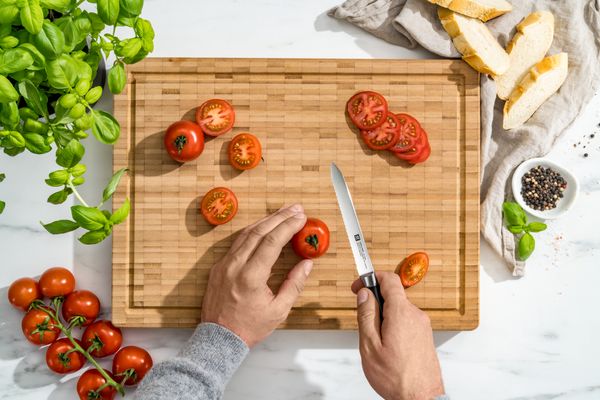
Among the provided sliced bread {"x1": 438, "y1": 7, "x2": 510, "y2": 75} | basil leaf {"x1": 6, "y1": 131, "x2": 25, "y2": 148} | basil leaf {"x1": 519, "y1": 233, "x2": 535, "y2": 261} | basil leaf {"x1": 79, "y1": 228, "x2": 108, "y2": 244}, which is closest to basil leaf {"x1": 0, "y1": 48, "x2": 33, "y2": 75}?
basil leaf {"x1": 6, "y1": 131, "x2": 25, "y2": 148}

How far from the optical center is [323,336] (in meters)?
1.87

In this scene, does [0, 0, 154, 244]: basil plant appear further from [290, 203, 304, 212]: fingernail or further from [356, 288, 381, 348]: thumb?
[356, 288, 381, 348]: thumb

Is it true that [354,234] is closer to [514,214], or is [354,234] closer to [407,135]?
[407,135]

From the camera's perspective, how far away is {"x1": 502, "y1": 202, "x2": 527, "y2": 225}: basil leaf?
1782 mm

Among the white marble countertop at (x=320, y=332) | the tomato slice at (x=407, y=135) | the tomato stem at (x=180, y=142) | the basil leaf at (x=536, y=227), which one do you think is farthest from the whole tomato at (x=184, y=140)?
the basil leaf at (x=536, y=227)

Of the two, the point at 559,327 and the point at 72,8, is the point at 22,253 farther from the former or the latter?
the point at 559,327

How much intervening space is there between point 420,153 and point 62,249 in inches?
47.1

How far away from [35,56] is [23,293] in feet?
3.26

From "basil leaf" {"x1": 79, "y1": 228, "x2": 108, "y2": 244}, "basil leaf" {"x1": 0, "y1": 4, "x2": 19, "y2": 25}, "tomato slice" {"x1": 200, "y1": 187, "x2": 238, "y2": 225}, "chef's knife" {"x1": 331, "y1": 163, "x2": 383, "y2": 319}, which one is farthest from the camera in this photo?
"tomato slice" {"x1": 200, "y1": 187, "x2": 238, "y2": 225}

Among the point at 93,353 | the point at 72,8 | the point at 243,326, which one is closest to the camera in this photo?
the point at 72,8

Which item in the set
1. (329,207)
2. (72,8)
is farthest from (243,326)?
(72,8)

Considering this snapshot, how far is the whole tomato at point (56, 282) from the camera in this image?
1778 millimetres

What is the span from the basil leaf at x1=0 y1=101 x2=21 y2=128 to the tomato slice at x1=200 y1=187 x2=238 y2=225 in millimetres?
692

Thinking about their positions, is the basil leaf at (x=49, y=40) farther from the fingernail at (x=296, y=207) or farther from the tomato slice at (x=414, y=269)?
the tomato slice at (x=414, y=269)
